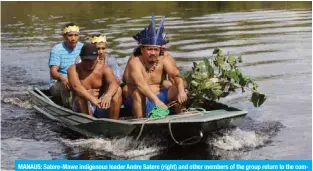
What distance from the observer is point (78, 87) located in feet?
30.8

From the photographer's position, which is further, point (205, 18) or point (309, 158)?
point (205, 18)

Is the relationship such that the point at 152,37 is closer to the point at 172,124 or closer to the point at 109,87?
the point at 109,87

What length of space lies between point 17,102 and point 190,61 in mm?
5165

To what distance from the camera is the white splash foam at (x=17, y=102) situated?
1286cm

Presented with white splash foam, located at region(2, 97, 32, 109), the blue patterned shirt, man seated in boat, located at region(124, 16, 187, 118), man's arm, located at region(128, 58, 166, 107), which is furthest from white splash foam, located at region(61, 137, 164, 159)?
white splash foam, located at region(2, 97, 32, 109)

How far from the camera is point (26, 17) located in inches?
1241

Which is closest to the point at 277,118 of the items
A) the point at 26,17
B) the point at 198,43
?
the point at 198,43

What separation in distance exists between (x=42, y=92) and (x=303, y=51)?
8.41 m

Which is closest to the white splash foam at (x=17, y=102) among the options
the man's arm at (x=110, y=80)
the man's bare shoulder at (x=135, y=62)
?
the man's arm at (x=110, y=80)

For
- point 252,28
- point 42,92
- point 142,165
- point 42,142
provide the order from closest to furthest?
point 142,165, point 42,142, point 42,92, point 252,28

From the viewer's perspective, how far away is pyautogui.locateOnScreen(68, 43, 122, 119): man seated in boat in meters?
9.24

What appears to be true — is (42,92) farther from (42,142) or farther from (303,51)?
(303,51)

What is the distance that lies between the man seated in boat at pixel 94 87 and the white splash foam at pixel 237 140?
1549mm

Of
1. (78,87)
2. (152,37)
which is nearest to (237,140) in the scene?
(152,37)
